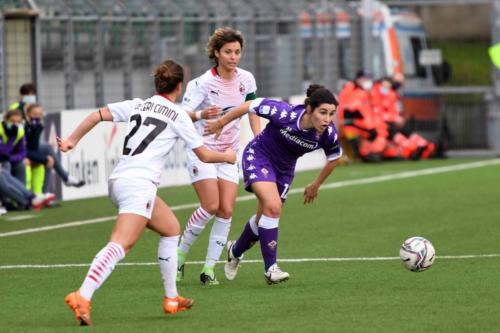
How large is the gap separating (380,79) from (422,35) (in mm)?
2497

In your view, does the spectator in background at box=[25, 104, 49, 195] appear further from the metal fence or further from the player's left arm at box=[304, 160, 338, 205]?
the player's left arm at box=[304, 160, 338, 205]

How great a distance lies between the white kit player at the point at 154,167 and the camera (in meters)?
9.90

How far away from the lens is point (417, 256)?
12.0m

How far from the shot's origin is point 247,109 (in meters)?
11.6

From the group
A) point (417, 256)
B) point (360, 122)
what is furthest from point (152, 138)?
point (360, 122)

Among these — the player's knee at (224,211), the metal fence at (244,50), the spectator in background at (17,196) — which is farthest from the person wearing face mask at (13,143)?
the player's knee at (224,211)

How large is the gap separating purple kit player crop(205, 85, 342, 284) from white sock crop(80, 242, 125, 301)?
211 cm

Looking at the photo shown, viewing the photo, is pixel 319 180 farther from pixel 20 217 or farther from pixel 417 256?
pixel 20 217

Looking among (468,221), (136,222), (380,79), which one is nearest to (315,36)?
(380,79)

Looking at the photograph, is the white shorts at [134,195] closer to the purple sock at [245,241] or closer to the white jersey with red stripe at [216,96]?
the purple sock at [245,241]

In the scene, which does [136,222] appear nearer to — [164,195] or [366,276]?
[366,276]

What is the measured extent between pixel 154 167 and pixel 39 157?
10752 millimetres

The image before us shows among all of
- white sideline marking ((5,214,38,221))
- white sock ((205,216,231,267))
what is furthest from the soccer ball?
white sideline marking ((5,214,38,221))

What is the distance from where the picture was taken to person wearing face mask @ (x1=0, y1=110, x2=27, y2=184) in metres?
19.6
